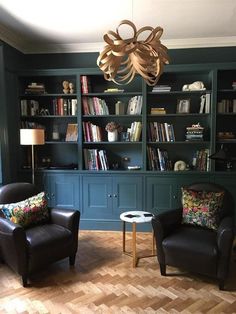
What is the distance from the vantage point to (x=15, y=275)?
276cm

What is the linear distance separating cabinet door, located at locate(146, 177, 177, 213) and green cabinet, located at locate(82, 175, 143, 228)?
124mm

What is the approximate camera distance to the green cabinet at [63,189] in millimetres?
3984

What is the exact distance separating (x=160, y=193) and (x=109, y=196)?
718 millimetres

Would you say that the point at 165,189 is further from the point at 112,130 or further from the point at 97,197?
the point at 112,130

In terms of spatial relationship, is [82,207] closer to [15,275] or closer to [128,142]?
[128,142]

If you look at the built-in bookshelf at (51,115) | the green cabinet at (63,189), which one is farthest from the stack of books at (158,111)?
the green cabinet at (63,189)

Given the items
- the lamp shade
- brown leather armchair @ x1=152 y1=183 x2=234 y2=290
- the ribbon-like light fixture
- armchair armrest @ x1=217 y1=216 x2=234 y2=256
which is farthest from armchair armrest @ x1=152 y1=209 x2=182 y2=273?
the lamp shade

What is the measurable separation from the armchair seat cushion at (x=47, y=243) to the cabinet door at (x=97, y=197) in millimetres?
1113

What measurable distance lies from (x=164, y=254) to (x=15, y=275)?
4.86 ft

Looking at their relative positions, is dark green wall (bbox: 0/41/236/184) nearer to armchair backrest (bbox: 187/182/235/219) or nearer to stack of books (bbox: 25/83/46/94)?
stack of books (bbox: 25/83/46/94)

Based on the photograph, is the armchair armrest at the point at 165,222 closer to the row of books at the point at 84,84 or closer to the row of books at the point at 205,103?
the row of books at the point at 205,103

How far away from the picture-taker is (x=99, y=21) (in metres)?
3.28

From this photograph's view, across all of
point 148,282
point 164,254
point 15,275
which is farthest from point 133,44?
point 15,275

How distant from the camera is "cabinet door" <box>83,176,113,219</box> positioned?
3.94 meters
